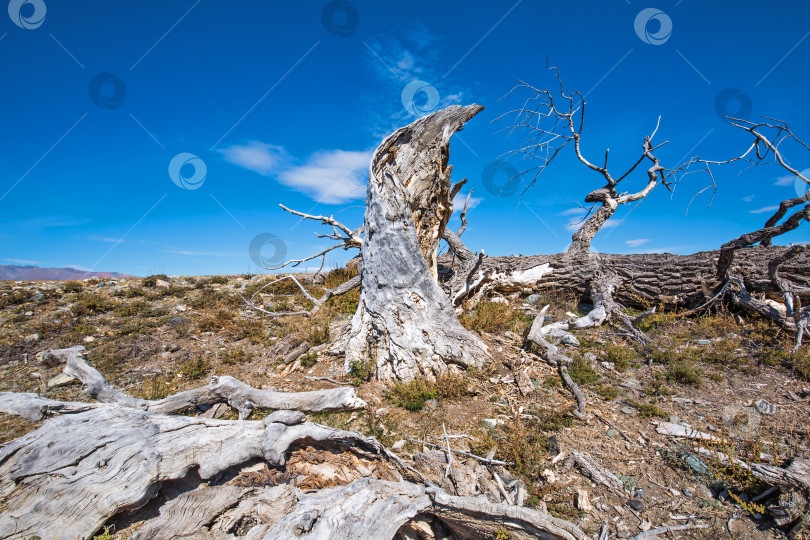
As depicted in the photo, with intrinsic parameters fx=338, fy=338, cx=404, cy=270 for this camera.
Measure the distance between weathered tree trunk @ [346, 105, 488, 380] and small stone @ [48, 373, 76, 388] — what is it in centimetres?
545

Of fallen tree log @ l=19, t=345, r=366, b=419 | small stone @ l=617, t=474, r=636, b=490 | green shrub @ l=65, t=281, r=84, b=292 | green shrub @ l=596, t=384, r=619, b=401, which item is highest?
green shrub @ l=65, t=281, r=84, b=292

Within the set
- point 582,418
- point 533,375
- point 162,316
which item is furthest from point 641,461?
point 162,316

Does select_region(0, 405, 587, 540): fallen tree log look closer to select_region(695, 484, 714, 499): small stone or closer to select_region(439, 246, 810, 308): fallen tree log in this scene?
select_region(695, 484, 714, 499): small stone

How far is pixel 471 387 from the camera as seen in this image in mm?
5824

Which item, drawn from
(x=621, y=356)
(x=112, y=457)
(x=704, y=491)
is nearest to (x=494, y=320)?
(x=621, y=356)

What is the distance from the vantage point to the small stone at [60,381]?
650cm

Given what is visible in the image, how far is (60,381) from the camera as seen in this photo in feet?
21.6

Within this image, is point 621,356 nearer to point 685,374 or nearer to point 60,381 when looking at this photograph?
point 685,374

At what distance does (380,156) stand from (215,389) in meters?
5.14

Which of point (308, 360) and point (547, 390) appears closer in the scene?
point (547, 390)

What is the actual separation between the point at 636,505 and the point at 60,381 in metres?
9.71

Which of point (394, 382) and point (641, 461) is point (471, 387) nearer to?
point (394, 382)

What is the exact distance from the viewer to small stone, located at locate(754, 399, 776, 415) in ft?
17.1

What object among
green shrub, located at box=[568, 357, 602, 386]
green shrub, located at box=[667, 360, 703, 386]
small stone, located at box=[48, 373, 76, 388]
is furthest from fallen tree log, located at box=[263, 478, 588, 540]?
small stone, located at box=[48, 373, 76, 388]
